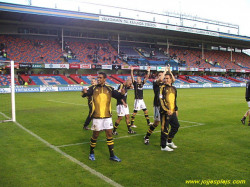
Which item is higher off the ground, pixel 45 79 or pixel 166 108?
pixel 45 79

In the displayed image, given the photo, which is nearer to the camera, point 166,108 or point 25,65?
point 166,108

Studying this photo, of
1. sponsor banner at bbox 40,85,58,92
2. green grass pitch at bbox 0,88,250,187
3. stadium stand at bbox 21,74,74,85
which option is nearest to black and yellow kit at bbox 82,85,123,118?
green grass pitch at bbox 0,88,250,187

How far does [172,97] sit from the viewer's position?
6.92m

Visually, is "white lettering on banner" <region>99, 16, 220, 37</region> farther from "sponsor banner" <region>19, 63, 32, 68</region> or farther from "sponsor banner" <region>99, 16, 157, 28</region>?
"sponsor banner" <region>19, 63, 32, 68</region>

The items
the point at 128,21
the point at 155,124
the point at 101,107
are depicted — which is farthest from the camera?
the point at 128,21

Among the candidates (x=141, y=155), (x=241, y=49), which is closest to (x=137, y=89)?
(x=141, y=155)

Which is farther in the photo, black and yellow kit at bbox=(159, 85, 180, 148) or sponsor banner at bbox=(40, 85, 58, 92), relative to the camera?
sponsor banner at bbox=(40, 85, 58, 92)

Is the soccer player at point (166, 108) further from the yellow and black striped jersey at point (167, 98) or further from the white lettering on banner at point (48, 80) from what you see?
the white lettering on banner at point (48, 80)

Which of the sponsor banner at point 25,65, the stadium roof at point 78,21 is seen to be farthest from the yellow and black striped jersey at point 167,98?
the stadium roof at point 78,21

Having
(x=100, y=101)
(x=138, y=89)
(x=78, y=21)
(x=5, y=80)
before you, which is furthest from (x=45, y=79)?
(x=100, y=101)

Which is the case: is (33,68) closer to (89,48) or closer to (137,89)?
(89,48)

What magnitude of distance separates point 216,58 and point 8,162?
244 ft

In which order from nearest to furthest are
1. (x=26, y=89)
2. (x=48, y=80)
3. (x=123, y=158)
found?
(x=123, y=158), (x=26, y=89), (x=48, y=80)

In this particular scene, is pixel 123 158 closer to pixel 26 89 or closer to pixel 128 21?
pixel 26 89
